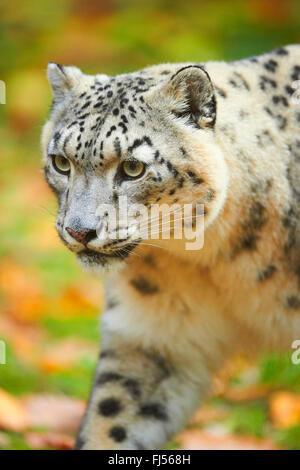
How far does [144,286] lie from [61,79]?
1.24 meters

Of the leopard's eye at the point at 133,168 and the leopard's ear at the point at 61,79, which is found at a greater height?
the leopard's ear at the point at 61,79

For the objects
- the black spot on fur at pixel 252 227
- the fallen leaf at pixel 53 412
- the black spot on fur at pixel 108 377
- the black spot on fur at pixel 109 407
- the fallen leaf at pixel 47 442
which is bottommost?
the fallen leaf at pixel 47 442

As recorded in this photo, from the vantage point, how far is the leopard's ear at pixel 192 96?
3652mm

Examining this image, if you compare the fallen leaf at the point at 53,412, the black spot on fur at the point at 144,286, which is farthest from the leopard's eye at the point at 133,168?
the fallen leaf at the point at 53,412

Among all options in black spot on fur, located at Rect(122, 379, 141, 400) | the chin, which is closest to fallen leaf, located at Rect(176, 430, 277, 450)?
black spot on fur, located at Rect(122, 379, 141, 400)

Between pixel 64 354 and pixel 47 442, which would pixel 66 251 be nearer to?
pixel 64 354

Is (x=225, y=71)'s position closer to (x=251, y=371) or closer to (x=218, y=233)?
(x=218, y=233)

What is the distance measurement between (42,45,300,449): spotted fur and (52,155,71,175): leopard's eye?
0.12 ft

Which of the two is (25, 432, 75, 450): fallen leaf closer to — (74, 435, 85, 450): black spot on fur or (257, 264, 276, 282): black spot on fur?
(74, 435, 85, 450): black spot on fur

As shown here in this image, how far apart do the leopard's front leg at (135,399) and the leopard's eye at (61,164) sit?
1103 millimetres

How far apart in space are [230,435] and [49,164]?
2332 mm

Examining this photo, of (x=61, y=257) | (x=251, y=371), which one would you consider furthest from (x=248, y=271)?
(x=61, y=257)

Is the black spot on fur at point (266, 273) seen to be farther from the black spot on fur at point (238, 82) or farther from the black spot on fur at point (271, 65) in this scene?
the black spot on fur at point (271, 65)

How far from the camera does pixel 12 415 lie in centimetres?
479
